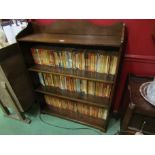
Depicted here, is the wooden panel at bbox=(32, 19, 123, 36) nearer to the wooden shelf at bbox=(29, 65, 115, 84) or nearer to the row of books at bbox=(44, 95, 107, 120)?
the wooden shelf at bbox=(29, 65, 115, 84)

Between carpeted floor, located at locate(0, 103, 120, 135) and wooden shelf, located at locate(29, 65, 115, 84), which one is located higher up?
wooden shelf, located at locate(29, 65, 115, 84)

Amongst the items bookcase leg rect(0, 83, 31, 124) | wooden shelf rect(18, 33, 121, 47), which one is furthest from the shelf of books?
bookcase leg rect(0, 83, 31, 124)

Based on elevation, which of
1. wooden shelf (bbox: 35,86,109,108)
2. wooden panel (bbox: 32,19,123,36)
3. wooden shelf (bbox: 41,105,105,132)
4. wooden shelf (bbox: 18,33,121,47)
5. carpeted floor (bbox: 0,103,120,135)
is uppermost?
wooden panel (bbox: 32,19,123,36)

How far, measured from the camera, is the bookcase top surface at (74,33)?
0.99 meters

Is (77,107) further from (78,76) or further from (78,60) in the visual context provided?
(78,60)

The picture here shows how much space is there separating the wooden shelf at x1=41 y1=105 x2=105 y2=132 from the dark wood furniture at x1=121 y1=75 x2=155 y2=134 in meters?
0.38

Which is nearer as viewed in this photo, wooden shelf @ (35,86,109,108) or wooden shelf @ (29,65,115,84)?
wooden shelf @ (29,65,115,84)

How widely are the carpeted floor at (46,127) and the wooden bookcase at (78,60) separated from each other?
0.29 feet

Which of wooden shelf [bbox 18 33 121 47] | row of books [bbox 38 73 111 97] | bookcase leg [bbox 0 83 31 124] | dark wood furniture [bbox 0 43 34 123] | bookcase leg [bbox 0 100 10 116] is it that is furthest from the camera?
bookcase leg [bbox 0 100 10 116]

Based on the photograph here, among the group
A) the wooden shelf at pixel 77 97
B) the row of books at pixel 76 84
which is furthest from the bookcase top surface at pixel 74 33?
the wooden shelf at pixel 77 97

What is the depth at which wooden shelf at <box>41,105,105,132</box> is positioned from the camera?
4.85 feet
